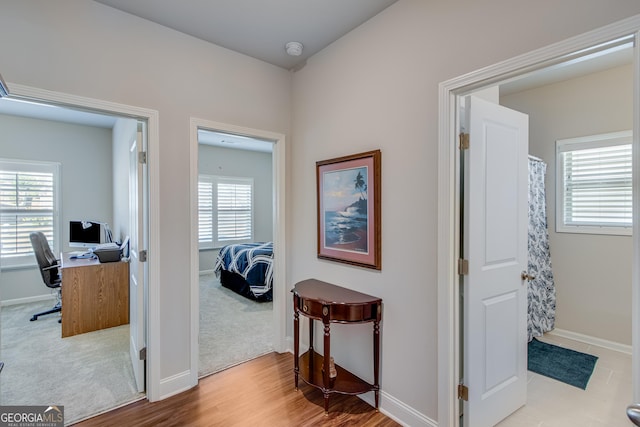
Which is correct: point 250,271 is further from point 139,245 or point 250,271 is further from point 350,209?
point 350,209

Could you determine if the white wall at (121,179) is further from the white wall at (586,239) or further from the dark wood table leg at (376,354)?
the white wall at (586,239)

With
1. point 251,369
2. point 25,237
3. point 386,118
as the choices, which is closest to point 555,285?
point 386,118

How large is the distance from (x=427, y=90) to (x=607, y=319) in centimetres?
321

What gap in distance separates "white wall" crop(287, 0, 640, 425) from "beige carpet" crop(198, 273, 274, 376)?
104 centimetres

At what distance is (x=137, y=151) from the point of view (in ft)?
7.47

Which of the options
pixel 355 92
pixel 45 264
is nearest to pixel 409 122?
pixel 355 92

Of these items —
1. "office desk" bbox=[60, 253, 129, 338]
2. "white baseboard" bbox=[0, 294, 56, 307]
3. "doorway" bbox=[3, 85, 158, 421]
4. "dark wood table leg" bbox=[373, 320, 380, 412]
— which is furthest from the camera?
"white baseboard" bbox=[0, 294, 56, 307]

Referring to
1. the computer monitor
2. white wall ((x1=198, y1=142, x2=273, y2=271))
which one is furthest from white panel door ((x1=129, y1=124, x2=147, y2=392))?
white wall ((x1=198, y1=142, x2=273, y2=271))

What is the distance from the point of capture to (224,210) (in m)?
6.64

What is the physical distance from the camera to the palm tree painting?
2.25 m

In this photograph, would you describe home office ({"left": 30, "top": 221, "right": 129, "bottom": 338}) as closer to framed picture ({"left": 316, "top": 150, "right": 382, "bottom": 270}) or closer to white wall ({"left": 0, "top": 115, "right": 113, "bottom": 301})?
white wall ({"left": 0, "top": 115, "right": 113, "bottom": 301})

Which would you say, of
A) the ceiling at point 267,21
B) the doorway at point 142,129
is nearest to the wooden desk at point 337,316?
the doorway at point 142,129

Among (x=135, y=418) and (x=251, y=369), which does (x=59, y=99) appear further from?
(x=251, y=369)

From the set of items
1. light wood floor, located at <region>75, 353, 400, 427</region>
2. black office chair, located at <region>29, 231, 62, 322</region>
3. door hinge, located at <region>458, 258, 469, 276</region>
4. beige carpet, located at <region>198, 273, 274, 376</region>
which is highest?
door hinge, located at <region>458, 258, 469, 276</region>
